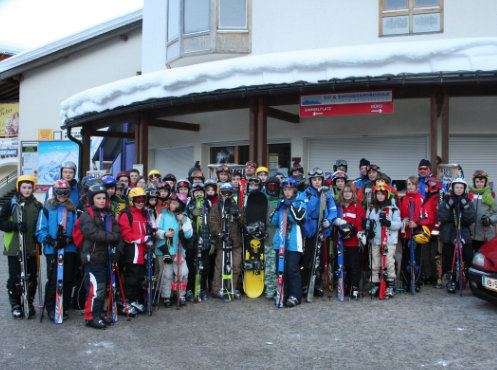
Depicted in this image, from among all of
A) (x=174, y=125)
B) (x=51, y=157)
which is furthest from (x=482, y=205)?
(x=51, y=157)

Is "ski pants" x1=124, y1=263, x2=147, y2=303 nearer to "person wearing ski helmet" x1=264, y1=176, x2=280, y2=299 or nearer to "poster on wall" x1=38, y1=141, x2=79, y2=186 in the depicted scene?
"person wearing ski helmet" x1=264, y1=176, x2=280, y2=299

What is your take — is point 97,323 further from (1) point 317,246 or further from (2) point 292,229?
(1) point 317,246

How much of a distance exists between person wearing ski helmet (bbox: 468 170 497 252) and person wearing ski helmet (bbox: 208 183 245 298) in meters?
3.48

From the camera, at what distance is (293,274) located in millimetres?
6023

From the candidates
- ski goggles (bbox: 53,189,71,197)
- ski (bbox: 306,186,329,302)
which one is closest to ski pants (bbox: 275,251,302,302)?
ski (bbox: 306,186,329,302)

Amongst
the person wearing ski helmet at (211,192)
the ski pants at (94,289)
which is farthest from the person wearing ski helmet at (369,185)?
the ski pants at (94,289)

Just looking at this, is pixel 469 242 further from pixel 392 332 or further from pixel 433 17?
pixel 433 17

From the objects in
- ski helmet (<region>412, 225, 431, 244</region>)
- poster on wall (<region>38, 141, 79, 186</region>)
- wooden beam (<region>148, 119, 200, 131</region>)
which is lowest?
ski helmet (<region>412, 225, 431, 244</region>)

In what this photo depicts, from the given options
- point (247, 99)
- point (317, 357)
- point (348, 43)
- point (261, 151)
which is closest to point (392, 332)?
point (317, 357)

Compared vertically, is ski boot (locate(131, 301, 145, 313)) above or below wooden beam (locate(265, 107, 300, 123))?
below

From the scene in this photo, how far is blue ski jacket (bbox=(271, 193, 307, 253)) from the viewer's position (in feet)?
20.0

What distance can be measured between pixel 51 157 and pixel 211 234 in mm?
13753

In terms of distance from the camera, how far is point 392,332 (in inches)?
195

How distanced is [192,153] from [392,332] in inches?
370
